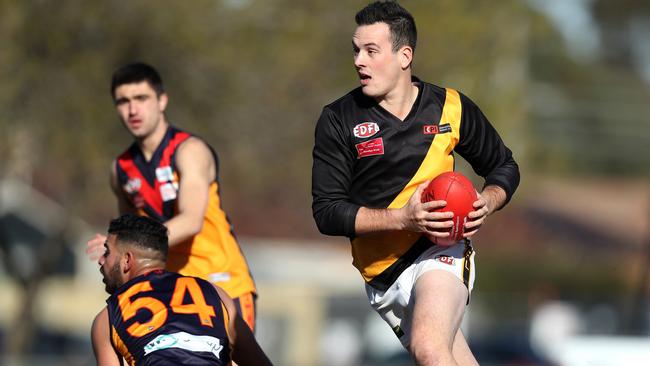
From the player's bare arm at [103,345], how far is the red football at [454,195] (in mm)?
1935

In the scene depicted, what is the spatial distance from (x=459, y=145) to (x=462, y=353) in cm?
130

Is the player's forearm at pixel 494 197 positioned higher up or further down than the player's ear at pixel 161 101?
further down

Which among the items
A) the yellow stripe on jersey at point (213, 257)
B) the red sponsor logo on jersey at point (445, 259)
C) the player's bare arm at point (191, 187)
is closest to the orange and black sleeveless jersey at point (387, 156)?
the red sponsor logo on jersey at point (445, 259)

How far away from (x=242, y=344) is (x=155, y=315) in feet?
2.33

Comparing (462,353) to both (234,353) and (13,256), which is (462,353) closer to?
(234,353)

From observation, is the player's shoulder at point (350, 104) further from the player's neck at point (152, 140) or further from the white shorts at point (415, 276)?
the player's neck at point (152, 140)

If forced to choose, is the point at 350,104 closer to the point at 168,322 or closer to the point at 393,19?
the point at 393,19

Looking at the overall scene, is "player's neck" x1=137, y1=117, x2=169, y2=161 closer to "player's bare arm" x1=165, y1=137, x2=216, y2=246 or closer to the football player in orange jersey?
the football player in orange jersey

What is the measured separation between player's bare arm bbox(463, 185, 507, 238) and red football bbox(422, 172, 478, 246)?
0.03 m

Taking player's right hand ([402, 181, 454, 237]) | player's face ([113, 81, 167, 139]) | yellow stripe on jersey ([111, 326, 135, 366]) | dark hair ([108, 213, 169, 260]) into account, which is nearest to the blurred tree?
player's face ([113, 81, 167, 139])

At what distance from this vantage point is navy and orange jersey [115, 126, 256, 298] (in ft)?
27.1

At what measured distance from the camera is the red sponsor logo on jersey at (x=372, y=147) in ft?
22.4

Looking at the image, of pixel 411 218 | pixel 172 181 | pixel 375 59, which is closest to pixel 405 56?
pixel 375 59

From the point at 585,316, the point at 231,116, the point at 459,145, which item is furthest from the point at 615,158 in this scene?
the point at 459,145
